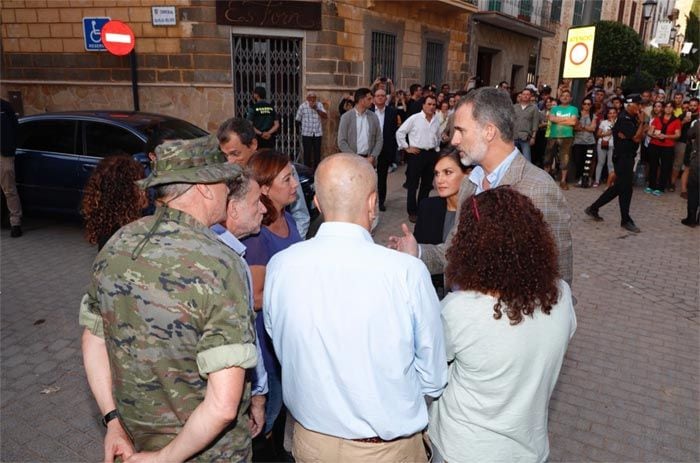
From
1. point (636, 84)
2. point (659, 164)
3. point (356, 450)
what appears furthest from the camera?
point (636, 84)

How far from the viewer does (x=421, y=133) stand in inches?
294

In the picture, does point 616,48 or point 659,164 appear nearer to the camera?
point 659,164

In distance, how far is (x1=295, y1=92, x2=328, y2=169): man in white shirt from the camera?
10453mm

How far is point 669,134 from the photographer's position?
9.78m

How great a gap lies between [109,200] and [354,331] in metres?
1.55

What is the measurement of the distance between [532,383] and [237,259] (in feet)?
3.61

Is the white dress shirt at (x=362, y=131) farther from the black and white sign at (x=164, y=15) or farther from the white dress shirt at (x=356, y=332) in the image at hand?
Answer: the white dress shirt at (x=356, y=332)

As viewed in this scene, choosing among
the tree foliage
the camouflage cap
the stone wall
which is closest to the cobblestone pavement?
the camouflage cap

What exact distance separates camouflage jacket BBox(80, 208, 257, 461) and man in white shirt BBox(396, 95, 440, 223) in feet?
20.4

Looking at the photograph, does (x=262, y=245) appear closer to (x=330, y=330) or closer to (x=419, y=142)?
(x=330, y=330)

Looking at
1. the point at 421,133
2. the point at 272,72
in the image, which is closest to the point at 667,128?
the point at 421,133

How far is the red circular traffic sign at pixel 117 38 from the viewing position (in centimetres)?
1028

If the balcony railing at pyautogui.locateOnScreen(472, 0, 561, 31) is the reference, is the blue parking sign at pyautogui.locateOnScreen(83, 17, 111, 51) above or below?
below

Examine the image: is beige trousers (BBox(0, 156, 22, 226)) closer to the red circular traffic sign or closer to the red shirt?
the red circular traffic sign
